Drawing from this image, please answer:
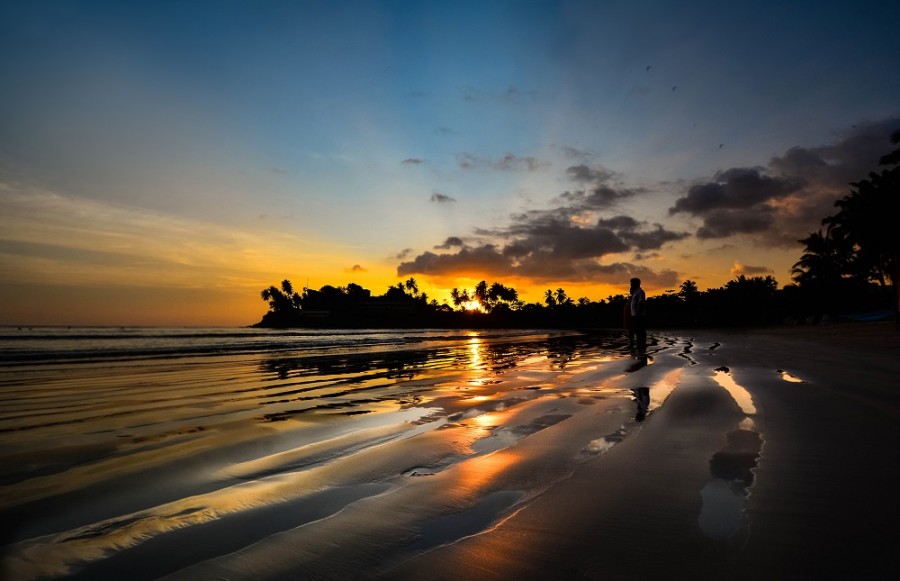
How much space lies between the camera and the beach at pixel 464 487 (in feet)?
6.24

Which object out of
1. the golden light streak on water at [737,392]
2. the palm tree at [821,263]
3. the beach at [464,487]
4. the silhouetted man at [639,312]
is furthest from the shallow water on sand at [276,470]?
the palm tree at [821,263]

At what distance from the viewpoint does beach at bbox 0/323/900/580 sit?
74.9 inches

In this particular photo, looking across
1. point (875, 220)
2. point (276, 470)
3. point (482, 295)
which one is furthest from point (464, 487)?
point (482, 295)

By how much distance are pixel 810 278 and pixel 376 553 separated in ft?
268

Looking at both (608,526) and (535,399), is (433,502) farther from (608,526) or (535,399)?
(535,399)

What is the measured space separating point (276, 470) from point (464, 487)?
1.50m

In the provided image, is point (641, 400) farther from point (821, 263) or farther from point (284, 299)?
point (284, 299)

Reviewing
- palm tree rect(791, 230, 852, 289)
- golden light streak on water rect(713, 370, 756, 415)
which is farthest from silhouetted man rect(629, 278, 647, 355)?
palm tree rect(791, 230, 852, 289)

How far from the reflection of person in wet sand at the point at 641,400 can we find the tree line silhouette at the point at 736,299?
3904 centimetres

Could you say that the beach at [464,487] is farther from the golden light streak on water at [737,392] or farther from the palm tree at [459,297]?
the palm tree at [459,297]

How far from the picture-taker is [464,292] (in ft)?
525

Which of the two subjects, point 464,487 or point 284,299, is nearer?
point 464,487

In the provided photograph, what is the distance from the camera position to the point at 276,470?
3.35m

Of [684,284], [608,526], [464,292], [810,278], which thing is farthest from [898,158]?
[464,292]
